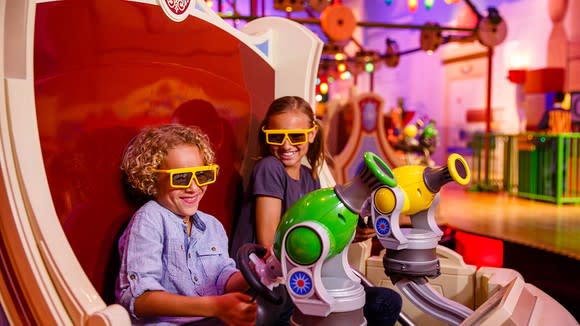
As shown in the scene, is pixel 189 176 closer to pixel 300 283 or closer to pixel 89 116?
pixel 89 116

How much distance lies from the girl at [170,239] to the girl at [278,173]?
249 mm

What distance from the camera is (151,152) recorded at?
4.05 ft

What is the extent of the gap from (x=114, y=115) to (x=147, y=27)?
0.81 ft

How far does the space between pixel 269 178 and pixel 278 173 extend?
0.04 m

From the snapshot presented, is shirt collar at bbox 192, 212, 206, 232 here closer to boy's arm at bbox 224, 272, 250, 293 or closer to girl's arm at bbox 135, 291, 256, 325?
boy's arm at bbox 224, 272, 250, 293

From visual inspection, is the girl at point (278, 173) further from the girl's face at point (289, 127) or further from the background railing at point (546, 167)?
the background railing at point (546, 167)

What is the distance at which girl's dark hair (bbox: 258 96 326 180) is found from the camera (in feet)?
5.45

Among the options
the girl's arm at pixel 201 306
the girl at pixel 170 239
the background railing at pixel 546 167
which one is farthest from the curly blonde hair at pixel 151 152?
the background railing at pixel 546 167

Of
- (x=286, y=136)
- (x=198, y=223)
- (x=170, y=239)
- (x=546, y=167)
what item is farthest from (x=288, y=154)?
(x=546, y=167)

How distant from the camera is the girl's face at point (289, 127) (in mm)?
1632

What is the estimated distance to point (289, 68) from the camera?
188cm

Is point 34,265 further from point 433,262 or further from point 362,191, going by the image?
point 433,262

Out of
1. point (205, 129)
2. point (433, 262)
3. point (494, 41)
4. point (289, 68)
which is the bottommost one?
point (433, 262)

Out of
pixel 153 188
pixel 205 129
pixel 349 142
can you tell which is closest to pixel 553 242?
pixel 349 142
